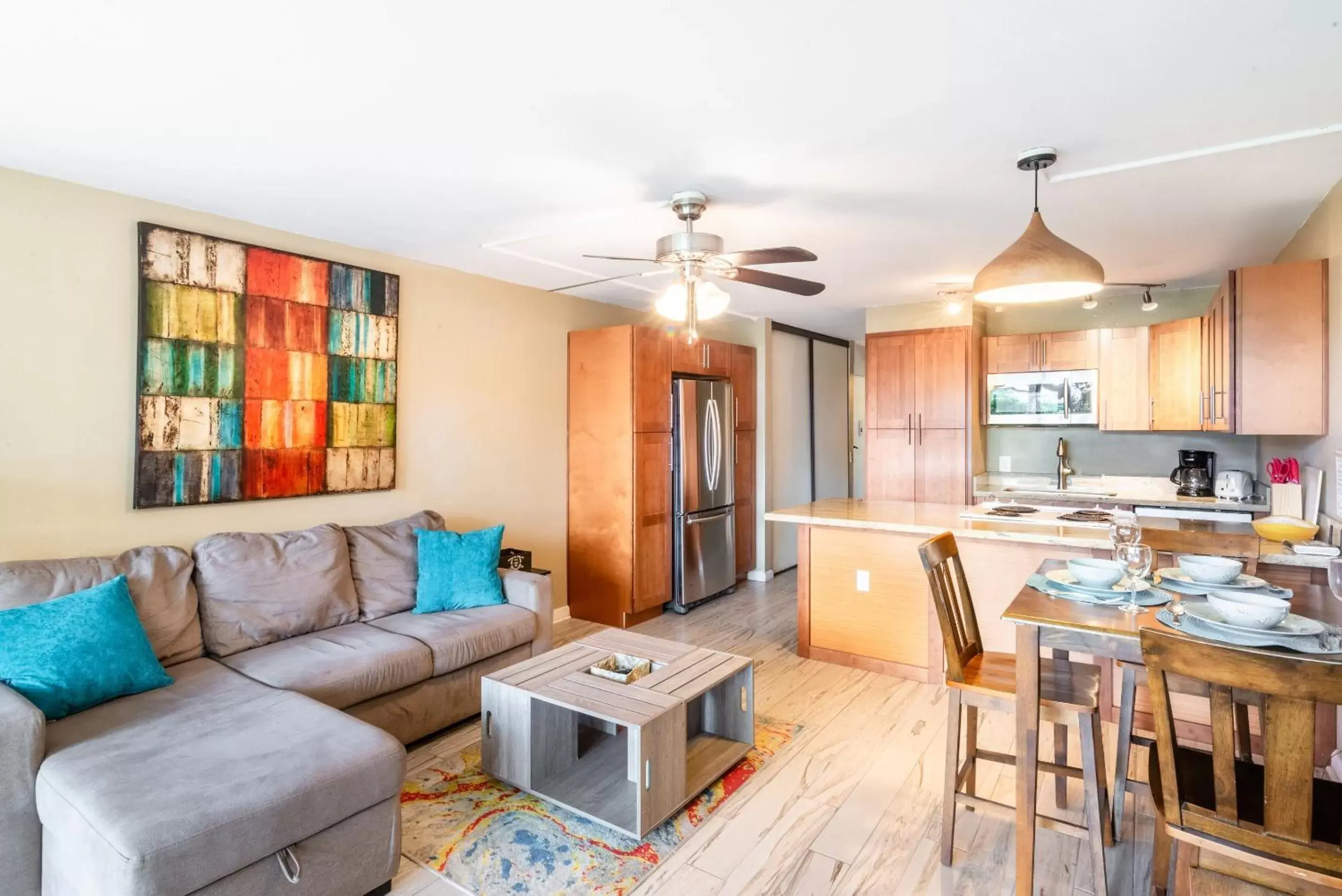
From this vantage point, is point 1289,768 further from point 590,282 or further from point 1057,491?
point 1057,491

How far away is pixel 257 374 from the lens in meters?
3.27

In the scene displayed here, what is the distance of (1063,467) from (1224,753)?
4.46 metres

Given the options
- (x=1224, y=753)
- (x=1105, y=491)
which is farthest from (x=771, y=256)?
(x=1105, y=491)

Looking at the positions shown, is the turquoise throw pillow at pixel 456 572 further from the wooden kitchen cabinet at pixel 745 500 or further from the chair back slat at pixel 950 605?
the wooden kitchen cabinet at pixel 745 500

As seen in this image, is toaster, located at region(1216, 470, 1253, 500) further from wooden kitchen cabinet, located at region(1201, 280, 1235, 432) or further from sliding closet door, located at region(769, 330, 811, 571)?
sliding closet door, located at region(769, 330, 811, 571)

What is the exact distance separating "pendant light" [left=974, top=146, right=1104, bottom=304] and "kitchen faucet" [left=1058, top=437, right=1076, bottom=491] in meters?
3.32

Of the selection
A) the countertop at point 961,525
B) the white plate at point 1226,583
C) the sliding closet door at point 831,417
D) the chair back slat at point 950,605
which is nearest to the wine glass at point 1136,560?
the white plate at point 1226,583

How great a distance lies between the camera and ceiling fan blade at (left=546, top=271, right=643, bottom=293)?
13.6 feet

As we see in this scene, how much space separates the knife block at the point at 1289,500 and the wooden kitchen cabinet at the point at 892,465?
2.28m

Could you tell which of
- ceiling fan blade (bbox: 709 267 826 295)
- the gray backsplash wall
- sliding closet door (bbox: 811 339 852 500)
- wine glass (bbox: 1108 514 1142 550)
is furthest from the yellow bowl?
sliding closet door (bbox: 811 339 852 500)

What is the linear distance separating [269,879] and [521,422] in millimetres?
3149

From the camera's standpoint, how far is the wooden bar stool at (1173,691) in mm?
2066

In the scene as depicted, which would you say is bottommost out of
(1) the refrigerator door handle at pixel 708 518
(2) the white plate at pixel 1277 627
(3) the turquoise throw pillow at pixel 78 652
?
(3) the turquoise throw pillow at pixel 78 652

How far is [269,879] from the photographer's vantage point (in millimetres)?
1775
